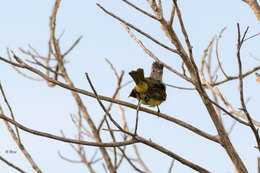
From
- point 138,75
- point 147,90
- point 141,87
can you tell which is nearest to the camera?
point 138,75

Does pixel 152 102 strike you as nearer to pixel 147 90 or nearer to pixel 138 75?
pixel 147 90

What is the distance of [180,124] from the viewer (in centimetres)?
222

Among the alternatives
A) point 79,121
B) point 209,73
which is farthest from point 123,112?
point 209,73

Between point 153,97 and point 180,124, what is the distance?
192cm

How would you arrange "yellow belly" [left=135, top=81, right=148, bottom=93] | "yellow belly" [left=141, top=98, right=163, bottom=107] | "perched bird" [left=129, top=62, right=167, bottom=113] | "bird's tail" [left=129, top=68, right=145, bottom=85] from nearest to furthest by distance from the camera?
"bird's tail" [left=129, top=68, right=145, bottom=85] < "perched bird" [left=129, top=62, right=167, bottom=113] < "yellow belly" [left=135, top=81, right=148, bottom=93] < "yellow belly" [left=141, top=98, right=163, bottom=107]

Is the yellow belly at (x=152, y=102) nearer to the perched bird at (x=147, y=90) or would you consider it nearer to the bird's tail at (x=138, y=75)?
the perched bird at (x=147, y=90)

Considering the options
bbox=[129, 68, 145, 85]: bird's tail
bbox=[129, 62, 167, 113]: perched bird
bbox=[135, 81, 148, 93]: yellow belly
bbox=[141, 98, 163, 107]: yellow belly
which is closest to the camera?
bbox=[129, 68, 145, 85]: bird's tail

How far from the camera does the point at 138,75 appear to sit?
379cm

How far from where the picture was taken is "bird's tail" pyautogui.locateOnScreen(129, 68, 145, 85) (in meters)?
3.72

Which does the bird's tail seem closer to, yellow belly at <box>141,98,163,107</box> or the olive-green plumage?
the olive-green plumage

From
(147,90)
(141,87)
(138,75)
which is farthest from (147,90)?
(138,75)

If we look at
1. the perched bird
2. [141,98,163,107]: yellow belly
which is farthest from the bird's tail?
[141,98,163,107]: yellow belly

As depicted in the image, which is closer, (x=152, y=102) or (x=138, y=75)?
(x=138, y=75)

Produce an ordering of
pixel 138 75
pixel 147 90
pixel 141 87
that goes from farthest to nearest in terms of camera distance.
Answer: pixel 147 90, pixel 141 87, pixel 138 75
